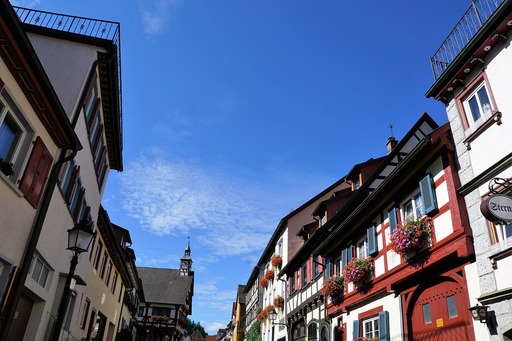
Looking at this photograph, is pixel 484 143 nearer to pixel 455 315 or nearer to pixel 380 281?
pixel 455 315

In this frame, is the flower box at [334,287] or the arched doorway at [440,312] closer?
the arched doorway at [440,312]

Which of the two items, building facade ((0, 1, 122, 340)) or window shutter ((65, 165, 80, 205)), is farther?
window shutter ((65, 165, 80, 205))

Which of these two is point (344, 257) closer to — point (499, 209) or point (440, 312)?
point (440, 312)

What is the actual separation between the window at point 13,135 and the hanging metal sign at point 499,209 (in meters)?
8.94

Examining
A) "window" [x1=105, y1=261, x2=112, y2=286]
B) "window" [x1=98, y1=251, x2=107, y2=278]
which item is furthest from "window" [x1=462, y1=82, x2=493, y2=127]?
"window" [x1=105, y1=261, x2=112, y2=286]

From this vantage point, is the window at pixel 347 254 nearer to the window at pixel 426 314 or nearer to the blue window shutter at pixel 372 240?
the blue window shutter at pixel 372 240

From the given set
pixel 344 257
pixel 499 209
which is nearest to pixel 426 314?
pixel 499 209

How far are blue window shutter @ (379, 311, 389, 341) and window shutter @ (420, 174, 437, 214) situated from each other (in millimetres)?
3669

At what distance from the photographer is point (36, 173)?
30.0 ft

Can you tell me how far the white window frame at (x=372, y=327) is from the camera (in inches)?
496

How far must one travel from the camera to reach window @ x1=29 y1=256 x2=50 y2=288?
1037cm

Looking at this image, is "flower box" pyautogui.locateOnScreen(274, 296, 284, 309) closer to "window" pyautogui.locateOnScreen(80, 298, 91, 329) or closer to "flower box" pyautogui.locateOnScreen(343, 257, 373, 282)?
"window" pyautogui.locateOnScreen(80, 298, 91, 329)

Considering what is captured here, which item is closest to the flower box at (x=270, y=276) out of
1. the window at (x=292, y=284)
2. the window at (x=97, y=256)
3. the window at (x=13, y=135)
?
the window at (x=292, y=284)

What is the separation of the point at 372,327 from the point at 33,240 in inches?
403
